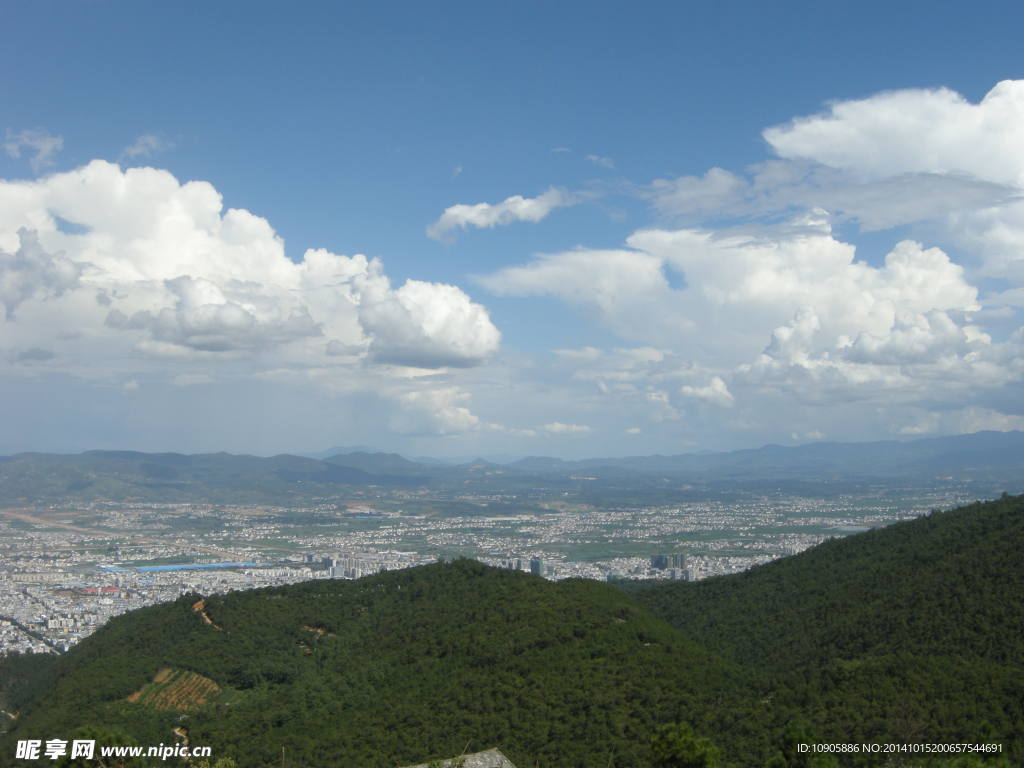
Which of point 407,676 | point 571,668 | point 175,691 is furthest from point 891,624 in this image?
point 175,691

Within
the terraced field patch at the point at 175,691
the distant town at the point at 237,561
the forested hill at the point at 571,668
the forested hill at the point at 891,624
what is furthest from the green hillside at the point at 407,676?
the distant town at the point at 237,561

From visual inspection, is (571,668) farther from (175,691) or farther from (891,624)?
(175,691)

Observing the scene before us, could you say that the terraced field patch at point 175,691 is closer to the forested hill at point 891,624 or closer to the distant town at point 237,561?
the forested hill at point 891,624

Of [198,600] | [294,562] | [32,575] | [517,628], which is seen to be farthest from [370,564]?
[517,628]

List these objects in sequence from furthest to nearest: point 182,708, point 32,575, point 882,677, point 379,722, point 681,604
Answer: point 32,575
point 681,604
point 182,708
point 379,722
point 882,677

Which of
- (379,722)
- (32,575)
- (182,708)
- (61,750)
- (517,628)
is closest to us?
(61,750)

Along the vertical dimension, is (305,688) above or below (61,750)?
below

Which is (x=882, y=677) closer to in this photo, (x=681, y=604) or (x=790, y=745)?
(x=790, y=745)
